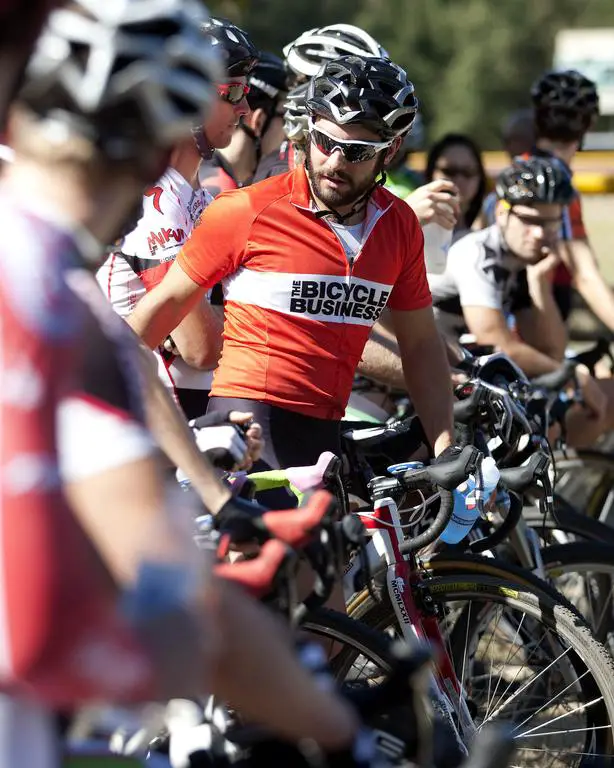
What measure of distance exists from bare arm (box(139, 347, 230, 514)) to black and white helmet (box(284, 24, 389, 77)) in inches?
128

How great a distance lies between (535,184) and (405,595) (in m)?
2.78

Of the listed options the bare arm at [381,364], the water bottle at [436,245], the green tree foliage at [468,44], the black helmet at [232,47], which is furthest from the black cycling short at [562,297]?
the green tree foliage at [468,44]

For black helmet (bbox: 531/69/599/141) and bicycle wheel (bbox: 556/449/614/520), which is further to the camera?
black helmet (bbox: 531/69/599/141)

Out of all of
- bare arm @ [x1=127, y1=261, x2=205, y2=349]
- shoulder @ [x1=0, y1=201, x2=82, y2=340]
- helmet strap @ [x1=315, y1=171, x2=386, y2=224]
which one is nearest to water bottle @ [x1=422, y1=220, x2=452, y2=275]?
Result: helmet strap @ [x1=315, y1=171, x2=386, y2=224]

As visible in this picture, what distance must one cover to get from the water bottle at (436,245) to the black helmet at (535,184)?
0.47m

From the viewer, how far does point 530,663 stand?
4.21 metres

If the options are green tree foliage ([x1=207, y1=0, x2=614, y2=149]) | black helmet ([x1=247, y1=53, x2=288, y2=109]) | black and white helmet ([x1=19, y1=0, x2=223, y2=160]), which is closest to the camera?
black and white helmet ([x1=19, y1=0, x2=223, y2=160])

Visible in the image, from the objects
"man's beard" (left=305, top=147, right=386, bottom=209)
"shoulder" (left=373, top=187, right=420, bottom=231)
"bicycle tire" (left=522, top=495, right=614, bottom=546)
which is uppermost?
"man's beard" (left=305, top=147, right=386, bottom=209)

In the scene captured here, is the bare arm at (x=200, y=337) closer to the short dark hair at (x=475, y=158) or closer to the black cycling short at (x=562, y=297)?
the black cycling short at (x=562, y=297)

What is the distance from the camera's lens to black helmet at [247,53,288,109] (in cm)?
611

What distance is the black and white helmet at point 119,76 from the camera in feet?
5.33

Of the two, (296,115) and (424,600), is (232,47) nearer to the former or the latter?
(296,115)

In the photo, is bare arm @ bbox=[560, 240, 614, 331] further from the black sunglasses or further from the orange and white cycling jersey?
the orange and white cycling jersey

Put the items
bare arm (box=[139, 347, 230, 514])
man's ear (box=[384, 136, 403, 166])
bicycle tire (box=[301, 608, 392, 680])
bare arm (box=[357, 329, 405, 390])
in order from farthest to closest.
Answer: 1. bare arm (box=[357, 329, 405, 390])
2. man's ear (box=[384, 136, 403, 166])
3. bicycle tire (box=[301, 608, 392, 680])
4. bare arm (box=[139, 347, 230, 514])
